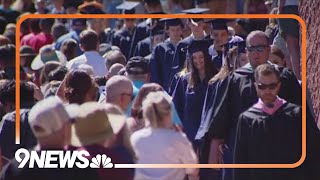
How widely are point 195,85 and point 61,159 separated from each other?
2.18 metres

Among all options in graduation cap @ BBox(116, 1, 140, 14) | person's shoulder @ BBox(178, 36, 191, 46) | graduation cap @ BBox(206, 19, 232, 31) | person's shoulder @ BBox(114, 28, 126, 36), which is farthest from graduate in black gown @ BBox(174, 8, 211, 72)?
graduation cap @ BBox(116, 1, 140, 14)

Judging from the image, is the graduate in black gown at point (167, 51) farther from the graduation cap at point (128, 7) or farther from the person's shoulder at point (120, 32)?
the graduation cap at point (128, 7)

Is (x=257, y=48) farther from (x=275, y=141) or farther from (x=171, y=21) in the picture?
(x=171, y=21)

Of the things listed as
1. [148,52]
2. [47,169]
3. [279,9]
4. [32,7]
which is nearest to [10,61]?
[148,52]

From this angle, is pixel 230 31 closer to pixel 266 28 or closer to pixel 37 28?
pixel 266 28

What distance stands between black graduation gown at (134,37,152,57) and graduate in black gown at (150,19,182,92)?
628 millimetres

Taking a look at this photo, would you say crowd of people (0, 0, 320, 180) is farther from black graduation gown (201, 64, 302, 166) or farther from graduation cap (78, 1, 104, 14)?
graduation cap (78, 1, 104, 14)

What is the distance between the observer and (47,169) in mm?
8336

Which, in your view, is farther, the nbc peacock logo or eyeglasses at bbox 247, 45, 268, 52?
eyeglasses at bbox 247, 45, 268, 52

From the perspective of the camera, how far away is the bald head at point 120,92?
927cm

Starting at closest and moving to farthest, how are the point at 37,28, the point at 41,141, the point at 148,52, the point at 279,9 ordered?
the point at 41,141
the point at 279,9
the point at 148,52
the point at 37,28

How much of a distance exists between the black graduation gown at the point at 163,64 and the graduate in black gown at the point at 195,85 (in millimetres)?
132

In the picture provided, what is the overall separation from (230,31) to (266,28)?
1.28 ft

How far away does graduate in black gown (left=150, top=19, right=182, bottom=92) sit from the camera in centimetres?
1124
